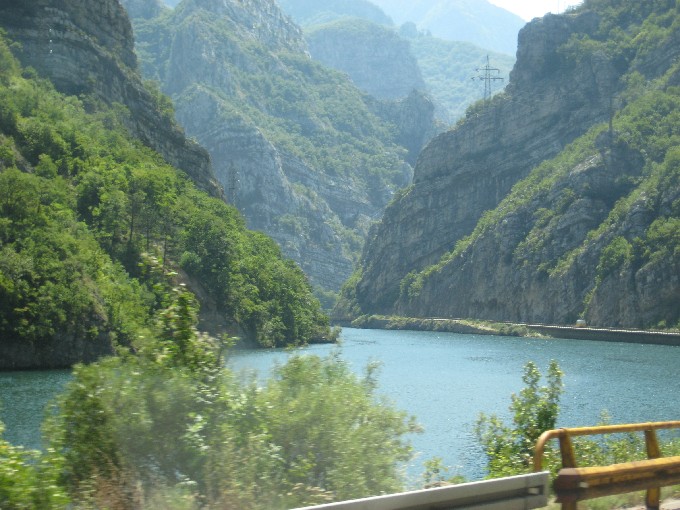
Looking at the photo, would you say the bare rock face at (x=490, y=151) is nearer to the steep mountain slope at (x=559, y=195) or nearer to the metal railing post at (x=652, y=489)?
the steep mountain slope at (x=559, y=195)

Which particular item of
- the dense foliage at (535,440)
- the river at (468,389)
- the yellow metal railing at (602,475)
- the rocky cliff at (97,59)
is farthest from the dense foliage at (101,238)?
the yellow metal railing at (602,475)

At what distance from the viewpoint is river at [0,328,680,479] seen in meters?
26.9

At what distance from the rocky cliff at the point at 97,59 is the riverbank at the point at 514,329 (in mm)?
47239

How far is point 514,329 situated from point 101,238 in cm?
7096

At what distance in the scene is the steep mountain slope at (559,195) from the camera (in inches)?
4621

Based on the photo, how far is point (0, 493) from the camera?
8.20m

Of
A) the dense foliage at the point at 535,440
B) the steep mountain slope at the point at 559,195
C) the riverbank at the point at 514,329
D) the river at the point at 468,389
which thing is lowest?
the river at the point at 468,389

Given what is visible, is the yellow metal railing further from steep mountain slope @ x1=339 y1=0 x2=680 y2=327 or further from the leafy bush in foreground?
steep mountain slope @ x1=339 y1=0 x2=680 y2=327

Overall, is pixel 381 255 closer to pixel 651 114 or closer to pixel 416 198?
pixel 416 198

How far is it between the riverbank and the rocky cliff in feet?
155

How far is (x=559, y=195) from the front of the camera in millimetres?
141375

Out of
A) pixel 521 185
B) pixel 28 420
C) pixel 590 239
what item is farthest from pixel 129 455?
pixel 521 185

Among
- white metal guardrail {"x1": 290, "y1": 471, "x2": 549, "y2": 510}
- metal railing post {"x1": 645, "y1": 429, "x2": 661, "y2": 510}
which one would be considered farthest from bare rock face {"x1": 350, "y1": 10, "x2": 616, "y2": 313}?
white metal guardrail {"x1": 290, "y1": 471, "x2": 549, "y2": 510}

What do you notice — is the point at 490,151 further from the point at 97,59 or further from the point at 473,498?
the point at 473,498
